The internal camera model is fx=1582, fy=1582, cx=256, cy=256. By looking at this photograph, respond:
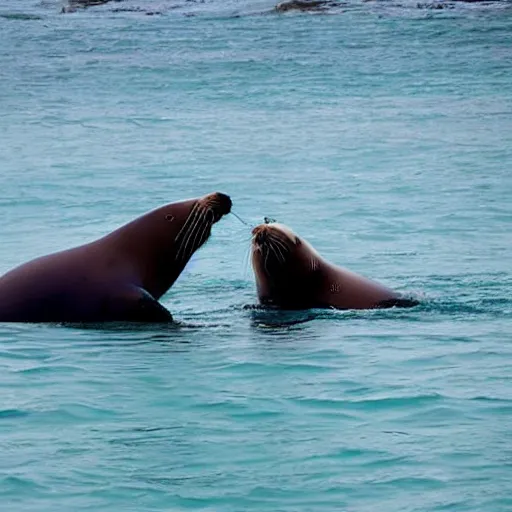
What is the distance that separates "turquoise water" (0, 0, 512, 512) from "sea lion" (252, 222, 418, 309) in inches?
7.8

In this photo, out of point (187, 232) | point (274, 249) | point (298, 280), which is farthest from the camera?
point (298, 280)

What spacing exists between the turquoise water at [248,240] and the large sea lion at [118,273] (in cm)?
20

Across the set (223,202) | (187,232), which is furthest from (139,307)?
(223,202)

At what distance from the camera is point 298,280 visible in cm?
1070

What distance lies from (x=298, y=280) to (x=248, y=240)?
14.3 feet

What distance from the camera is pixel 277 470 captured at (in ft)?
22.2

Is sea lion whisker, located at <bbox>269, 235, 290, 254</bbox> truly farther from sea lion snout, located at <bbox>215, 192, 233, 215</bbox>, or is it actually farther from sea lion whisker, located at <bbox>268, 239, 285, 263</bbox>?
sea lion snout, located at <bbox>215, 192, 233, 215</bbox>

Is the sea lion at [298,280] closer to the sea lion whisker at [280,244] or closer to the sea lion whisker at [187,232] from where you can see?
the sea lion whisker at [280,244]

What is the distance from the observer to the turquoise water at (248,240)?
268 inches

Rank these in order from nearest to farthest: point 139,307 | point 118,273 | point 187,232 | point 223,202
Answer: point 139,307 < point 118,273 < point 223,202 < point 187,232

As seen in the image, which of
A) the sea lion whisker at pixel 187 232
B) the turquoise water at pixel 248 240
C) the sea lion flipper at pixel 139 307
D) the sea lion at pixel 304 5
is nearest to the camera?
the turquoise water at pixel 248 240

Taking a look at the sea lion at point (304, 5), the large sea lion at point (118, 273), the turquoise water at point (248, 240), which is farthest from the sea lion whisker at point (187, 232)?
the sea lion at point (304, 5)

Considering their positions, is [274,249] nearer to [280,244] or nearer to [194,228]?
[280,244]

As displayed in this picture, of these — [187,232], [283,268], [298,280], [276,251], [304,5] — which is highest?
[304,5]
